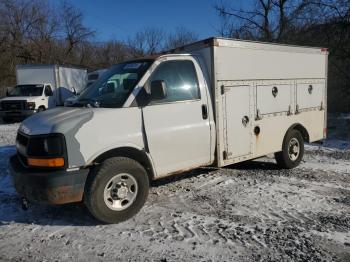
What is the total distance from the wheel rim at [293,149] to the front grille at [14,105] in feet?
48.3

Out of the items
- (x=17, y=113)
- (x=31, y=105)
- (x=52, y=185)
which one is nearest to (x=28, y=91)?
(x=31, y=105)

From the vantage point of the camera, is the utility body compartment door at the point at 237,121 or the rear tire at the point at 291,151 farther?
the rear tire at the point at 291,151

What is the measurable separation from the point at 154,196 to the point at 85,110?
1835mm

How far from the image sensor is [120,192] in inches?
185

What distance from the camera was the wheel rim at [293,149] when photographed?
728cm

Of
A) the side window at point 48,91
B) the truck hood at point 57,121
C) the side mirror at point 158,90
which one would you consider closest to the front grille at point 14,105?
the side window at point 48,91

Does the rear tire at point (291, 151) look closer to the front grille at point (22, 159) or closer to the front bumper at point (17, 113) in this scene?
the front grille at point (22, 159)

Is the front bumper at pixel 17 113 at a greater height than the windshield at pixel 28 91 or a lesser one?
lesser

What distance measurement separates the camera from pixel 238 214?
16.0 feet

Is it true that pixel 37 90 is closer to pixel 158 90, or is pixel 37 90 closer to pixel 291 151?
pixel 291 151

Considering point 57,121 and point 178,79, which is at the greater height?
point 178,79

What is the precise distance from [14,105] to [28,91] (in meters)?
1.37

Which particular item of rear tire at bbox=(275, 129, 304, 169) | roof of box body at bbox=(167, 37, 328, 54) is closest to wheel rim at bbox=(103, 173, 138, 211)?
roof of box body at bbox=(167, 37, 328, 54)

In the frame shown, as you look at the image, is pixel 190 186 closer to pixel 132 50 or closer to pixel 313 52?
pixel 313 52
